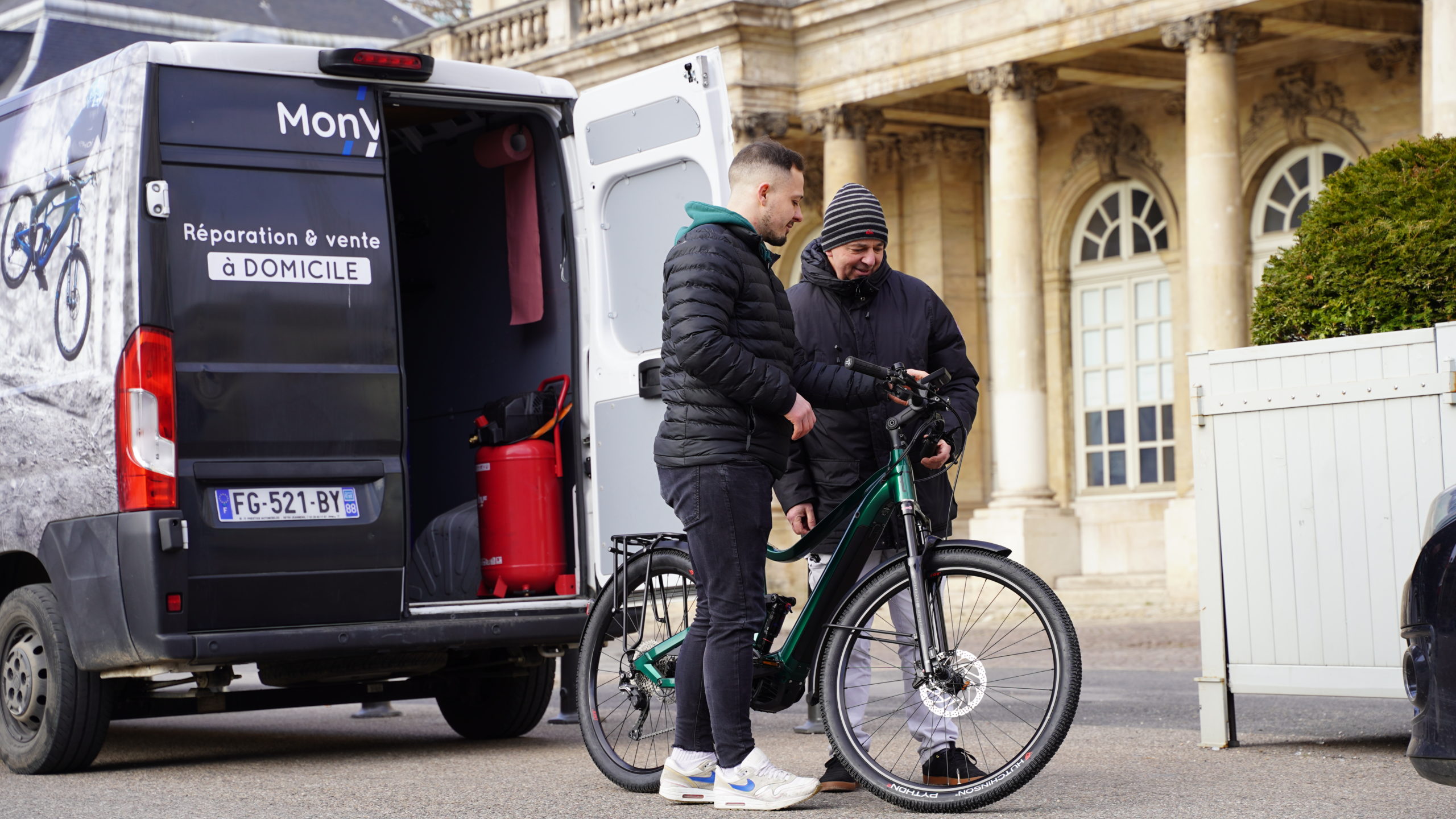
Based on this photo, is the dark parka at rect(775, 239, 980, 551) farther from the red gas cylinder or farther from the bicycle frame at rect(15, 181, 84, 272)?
the bicycle frame at rect(15, 181, 84, 272)

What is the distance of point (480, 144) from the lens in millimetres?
7992

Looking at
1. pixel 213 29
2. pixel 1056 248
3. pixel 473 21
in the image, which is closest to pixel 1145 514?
pixel 1056 248

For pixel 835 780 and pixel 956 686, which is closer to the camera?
pixel 956 686

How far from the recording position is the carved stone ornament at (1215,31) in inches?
634

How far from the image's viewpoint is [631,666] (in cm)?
580

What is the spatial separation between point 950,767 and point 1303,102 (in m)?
14.5

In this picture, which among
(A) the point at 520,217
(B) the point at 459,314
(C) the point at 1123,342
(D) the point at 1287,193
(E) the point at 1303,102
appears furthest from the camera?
(C) the point at 1123,342

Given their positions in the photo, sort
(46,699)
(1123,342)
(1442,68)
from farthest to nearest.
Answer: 1. (1123,342)
2. (1442,68)
3. (46,699)

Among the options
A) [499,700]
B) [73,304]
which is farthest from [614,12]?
[73,304]

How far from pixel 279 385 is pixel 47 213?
1.12 meters

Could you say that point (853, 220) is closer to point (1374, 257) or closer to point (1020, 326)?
point (1374, 257)

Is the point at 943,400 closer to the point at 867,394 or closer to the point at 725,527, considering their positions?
the point at 867,394

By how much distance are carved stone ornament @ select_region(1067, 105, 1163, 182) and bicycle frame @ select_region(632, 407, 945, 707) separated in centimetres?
1522

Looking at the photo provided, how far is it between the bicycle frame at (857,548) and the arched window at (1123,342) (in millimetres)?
14811
